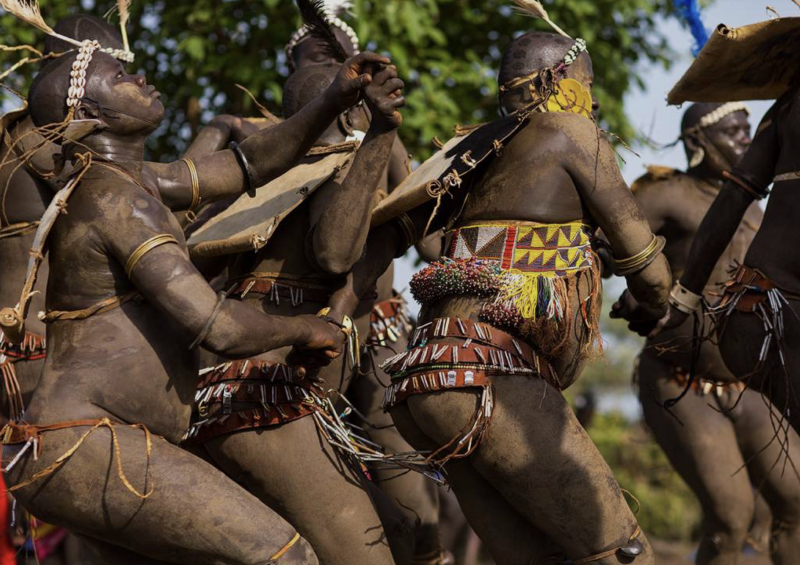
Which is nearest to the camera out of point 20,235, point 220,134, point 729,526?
point 20,235

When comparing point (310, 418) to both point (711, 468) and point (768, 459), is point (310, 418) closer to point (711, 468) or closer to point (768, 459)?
point (711, 468)

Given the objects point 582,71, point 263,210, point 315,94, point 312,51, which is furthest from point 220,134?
point 582,71

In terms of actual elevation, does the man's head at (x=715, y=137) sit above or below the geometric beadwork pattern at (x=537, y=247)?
below

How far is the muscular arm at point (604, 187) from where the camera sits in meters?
4.05

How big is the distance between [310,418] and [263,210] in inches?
33.8

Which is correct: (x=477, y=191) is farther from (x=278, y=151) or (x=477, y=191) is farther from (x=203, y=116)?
(x=203, y=116)

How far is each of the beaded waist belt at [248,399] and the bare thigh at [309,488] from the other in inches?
1.5

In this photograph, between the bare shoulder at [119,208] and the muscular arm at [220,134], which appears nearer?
the bare shoulder at [119,208]

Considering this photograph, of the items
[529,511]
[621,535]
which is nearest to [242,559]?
[529,511]

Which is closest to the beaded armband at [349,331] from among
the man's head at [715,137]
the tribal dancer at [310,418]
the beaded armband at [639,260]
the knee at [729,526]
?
the tribal dancer at [310,418]

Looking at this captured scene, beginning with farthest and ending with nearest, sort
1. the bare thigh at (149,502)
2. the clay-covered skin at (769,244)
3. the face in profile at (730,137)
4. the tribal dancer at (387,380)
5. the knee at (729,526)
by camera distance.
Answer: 1. the face in profile at (730,137)
2. the knee at (729,526)
3. the tribal dancer at (387,380)
4. the clay-covered skin at (769,244)
5. the bare thigh at (149,502)

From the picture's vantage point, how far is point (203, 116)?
9.30m

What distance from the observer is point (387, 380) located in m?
5.71

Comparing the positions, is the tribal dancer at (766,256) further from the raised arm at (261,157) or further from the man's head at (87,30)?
the man's head at (87,30)
